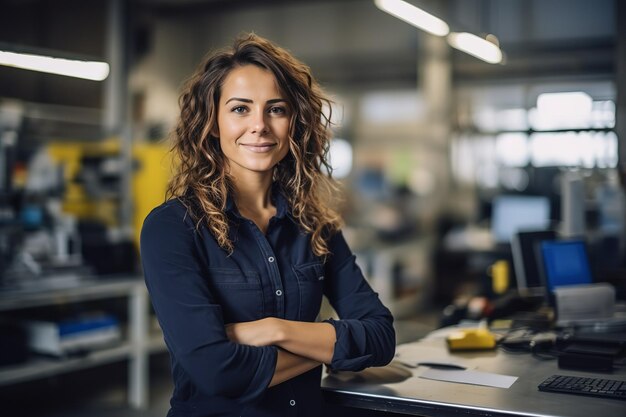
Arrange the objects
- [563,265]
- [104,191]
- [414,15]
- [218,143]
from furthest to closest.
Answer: [104,191], [414,15], [563,265], [218,143]

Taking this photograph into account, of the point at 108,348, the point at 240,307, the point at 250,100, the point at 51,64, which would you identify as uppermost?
the point at 51,64

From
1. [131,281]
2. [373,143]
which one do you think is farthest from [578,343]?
[373,143]

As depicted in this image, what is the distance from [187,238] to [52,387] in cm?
386

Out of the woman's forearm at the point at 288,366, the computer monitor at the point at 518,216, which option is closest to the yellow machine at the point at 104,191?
the woman's forearm at the point at 288,366

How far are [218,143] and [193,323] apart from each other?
0.55 metres

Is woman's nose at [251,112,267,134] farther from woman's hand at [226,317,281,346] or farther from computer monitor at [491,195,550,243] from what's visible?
computer monitor at [491,195,550,243]

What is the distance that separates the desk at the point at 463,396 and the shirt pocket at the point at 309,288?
0.68ft

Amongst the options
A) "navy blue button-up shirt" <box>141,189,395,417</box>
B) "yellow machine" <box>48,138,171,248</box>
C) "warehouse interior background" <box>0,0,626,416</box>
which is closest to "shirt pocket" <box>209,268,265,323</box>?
"navy blue button-up shirt" <box>141,189,395,417</box>

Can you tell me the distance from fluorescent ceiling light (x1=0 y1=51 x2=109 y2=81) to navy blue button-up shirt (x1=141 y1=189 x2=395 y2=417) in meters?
2.19

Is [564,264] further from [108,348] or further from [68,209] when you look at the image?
[68,209]

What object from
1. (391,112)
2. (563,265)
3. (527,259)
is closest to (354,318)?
(563,265)

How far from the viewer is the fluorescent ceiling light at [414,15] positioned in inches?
163

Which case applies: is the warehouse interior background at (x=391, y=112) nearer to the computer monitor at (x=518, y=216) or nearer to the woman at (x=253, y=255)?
the computer monitor at (x=518, y=216)

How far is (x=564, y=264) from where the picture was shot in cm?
290
